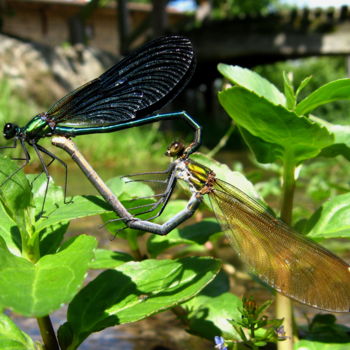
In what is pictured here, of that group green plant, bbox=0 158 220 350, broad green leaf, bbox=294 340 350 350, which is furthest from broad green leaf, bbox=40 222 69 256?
broad green leaf, bbox=294 340 350 350

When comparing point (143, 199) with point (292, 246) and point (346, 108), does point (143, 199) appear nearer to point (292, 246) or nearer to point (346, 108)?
point (292, 246)

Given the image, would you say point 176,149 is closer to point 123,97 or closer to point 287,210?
point 287,210

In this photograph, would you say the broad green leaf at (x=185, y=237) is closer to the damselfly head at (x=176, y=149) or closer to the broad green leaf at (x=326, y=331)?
the damselfly head at (x=176, y=149)

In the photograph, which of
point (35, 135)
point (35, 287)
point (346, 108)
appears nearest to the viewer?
point (35, 287)

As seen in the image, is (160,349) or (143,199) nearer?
(143,199)

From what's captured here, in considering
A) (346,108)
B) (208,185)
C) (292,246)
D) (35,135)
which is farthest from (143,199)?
(346,108)

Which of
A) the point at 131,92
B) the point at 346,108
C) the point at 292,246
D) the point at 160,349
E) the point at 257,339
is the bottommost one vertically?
the point at 346,108

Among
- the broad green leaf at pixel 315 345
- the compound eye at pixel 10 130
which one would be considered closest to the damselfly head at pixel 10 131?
the compound eye at pixel 10 130
